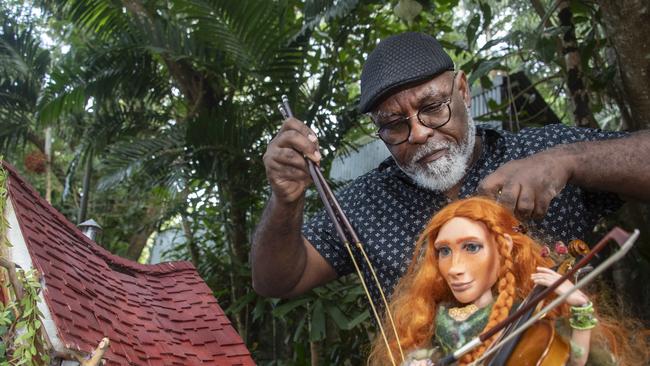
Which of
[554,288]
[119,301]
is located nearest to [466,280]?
[554,288]

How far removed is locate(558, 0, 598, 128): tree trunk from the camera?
12.2 feet

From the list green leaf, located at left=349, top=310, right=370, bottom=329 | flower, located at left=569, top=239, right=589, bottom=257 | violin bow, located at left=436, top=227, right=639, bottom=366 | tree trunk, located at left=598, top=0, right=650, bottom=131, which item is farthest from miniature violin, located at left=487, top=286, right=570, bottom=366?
green leaf, located at left=349, top=310, right=370, bottom=329

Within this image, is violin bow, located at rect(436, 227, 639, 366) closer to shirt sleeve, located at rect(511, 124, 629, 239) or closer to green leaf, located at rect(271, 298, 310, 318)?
shirt sleeve, located at rect(511, 124, 629, 239)

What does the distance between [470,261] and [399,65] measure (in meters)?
0.79

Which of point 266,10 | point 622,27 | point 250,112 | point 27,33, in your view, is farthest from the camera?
point 27,33

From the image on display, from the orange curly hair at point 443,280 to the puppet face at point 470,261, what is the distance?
18 mm

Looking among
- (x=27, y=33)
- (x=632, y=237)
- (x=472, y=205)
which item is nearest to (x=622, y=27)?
(x=472, y=205)

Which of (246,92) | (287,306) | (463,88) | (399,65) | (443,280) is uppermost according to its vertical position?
(246,92)

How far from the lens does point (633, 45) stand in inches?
110

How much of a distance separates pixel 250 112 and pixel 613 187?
3198 mm

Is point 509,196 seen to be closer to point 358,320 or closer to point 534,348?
point 534,348

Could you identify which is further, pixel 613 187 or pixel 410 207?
pixel 410 207

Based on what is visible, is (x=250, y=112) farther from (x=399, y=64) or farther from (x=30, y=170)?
(x=30, y=170)

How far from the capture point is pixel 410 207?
245 centimetres
